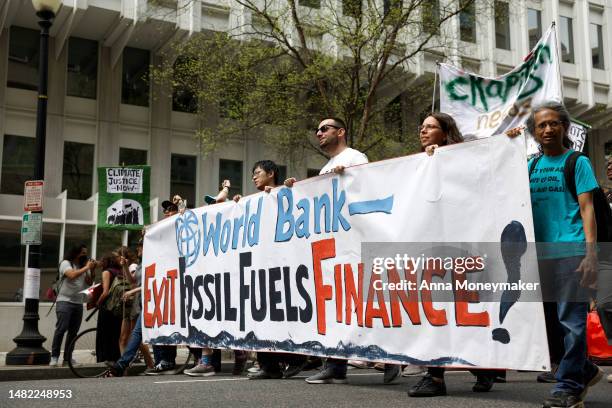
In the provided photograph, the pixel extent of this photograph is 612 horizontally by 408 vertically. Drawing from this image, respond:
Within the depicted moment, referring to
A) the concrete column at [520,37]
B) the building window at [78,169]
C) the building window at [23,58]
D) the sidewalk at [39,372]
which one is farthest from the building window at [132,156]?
the concrete column at [520,37]

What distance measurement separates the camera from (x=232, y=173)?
2520 centimetres

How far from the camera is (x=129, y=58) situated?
78.7 feet

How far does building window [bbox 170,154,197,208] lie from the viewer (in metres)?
24.1

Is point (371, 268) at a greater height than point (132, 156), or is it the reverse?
point (132, 156)

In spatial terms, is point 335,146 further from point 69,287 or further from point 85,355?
point 69,287

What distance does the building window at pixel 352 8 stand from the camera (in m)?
16.0

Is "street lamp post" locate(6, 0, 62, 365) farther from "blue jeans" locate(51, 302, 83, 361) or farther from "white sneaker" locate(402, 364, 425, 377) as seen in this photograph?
"white sneaker" locate(402, 364, 425, 377)

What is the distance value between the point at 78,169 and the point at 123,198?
1140 centimetres

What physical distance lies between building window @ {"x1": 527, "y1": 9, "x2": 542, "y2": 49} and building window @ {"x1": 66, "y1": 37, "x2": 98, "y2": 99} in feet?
57.2

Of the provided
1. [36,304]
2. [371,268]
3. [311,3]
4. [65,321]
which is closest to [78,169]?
[311,3]

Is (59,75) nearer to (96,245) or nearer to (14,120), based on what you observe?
(14,120)

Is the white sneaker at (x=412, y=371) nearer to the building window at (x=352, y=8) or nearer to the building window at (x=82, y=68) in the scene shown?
the building window at (x=352, y=8)

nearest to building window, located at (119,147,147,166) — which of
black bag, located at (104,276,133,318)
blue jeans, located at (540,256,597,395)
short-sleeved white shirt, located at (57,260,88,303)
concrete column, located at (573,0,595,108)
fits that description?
short-sleeved white shirt, located at (57,260,88,303)

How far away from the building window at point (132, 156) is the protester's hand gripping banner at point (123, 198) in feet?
37.5
